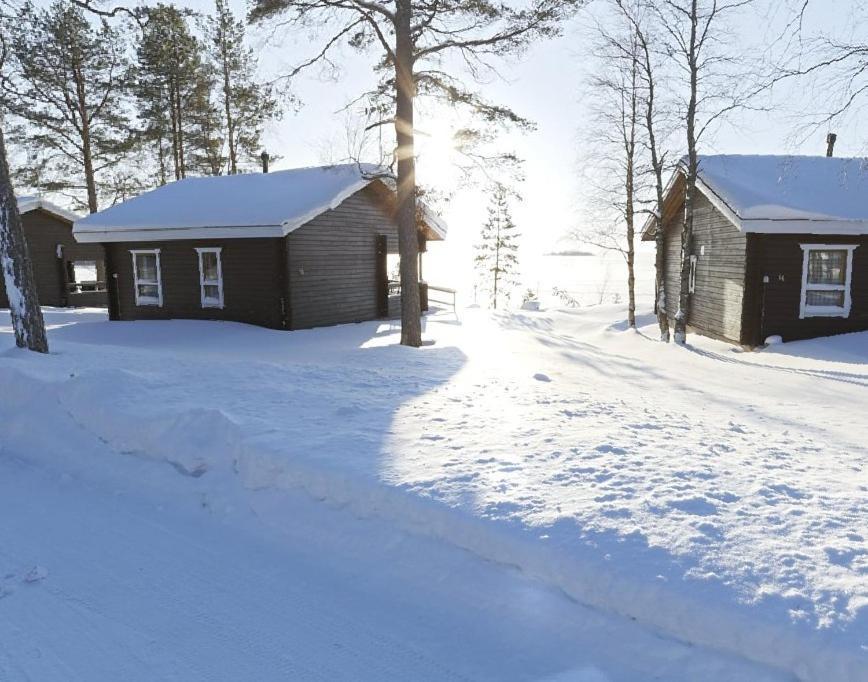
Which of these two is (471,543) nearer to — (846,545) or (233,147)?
(846,545)

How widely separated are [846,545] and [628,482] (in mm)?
1293

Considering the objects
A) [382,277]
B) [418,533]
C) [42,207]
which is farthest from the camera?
[42,207]

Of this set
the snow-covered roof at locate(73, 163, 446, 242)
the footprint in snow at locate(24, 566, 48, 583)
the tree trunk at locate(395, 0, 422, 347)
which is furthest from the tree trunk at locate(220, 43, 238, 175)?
the footprint in snow at locate(24, 566, 48, 583)

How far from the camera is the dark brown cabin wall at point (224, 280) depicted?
14844 millimetres

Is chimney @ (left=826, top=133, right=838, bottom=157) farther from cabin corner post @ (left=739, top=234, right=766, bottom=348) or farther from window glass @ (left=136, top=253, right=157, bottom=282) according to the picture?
window glass @ (left=136, top=253, right=157, bottom=282)

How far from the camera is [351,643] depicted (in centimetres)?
308

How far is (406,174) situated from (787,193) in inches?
381

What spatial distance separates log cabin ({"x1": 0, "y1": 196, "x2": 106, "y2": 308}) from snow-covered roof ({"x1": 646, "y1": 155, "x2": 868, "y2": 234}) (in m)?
22.8

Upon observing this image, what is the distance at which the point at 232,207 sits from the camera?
15.5 meters

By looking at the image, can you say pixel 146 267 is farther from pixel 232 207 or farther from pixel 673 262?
pixel 673 262

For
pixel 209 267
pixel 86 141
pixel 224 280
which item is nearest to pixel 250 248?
pixel 224 280

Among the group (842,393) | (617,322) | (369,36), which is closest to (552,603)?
(842,393)

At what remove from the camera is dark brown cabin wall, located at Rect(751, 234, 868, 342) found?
1408 centimetres

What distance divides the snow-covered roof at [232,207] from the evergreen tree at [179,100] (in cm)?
1086
